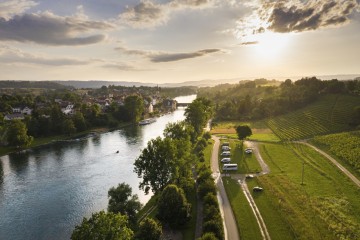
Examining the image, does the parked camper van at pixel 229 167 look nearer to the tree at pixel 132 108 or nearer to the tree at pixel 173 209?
the tree at pixel 173 209

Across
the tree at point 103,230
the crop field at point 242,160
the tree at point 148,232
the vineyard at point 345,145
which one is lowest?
the crop field at point 242,160

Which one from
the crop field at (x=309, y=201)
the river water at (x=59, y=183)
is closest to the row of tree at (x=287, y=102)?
the river water at (x=59, y=183)

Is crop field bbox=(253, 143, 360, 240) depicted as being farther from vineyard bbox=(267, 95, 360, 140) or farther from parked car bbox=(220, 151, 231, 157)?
vineyard bbox=(267, 95, 360, 140)

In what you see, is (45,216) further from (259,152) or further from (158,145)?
(259,152)

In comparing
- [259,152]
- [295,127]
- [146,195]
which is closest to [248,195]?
[146,195]

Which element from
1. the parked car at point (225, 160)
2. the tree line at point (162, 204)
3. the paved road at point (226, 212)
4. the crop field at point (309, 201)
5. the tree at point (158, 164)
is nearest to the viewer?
the tree line at point (162, 204)

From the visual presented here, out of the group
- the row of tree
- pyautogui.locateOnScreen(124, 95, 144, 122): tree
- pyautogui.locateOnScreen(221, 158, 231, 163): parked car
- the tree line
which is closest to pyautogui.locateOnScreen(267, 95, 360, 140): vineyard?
the row of tree

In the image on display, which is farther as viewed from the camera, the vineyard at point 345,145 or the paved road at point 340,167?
the vineyard at point 345,145
